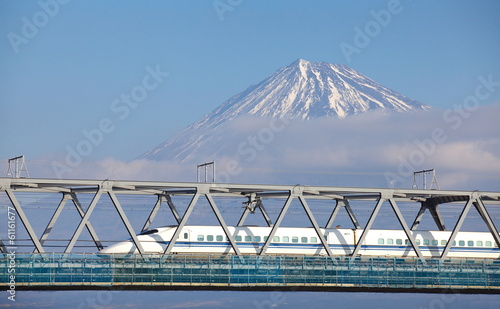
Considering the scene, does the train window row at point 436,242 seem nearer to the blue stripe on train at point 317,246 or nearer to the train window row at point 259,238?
the blue stripe on train at point 317,246

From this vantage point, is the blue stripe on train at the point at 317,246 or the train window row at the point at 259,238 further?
the train window row at the point at 259,238

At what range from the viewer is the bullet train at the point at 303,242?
9300 centimetres

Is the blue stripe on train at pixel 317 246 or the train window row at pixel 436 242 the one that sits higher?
the train window row at pixel 436 242

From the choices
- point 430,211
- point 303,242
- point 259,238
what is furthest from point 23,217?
point 430,211

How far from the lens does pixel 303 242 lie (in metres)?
97.7

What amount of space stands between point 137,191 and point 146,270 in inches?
626

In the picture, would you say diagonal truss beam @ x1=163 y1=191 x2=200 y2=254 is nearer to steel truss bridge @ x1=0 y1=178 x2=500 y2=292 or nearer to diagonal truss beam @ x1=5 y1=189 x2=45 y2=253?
steel truss bridge @ x1=0 y1=178 x2=500 y2=292

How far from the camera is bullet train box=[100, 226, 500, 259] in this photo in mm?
93000

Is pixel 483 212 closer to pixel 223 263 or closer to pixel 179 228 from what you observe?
pixel 223 263

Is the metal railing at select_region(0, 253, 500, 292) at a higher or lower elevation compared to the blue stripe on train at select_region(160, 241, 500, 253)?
lower

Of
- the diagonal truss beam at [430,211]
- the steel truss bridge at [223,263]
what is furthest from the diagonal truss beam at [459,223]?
the diagonal truss beam at [430,211]

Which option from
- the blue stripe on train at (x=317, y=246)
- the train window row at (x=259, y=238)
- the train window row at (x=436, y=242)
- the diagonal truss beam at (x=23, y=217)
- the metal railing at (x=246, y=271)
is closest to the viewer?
the metal railing at (x=246, y=271)

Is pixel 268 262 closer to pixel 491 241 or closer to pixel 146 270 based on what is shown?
pixel 146 270

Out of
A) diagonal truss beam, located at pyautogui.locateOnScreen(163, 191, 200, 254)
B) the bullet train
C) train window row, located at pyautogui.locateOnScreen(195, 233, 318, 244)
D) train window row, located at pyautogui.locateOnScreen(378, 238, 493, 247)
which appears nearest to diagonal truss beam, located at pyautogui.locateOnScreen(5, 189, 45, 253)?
the bullet train
